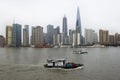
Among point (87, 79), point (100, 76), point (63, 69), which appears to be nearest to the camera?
point (87, 79)

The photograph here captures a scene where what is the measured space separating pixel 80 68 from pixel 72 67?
3.38m

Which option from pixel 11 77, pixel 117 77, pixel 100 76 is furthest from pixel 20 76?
pixel 117 77

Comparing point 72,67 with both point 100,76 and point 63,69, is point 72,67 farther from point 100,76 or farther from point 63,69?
point 100,76

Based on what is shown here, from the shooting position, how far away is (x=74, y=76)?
5909 centimetres

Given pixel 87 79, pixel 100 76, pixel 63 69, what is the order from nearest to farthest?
pixel 87 79, pixel 100 76, pixel 63 69

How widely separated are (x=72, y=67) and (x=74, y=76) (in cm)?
1071

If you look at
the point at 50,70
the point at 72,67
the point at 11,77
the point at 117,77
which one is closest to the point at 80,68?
the point at 72,67

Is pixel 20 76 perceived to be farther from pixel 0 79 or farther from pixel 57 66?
pixel 57 66

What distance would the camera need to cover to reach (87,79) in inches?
2168

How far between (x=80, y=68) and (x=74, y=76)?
42.7ft

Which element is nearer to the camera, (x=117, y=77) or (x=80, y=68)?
(x=117, y=77)

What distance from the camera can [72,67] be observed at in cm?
6975

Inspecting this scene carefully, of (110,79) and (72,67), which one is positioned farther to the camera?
(72,67)

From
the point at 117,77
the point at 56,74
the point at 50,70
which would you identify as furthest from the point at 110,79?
the point at 50,70
